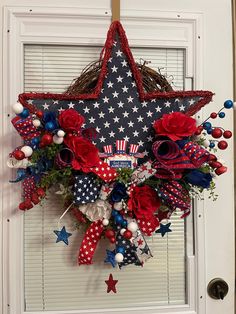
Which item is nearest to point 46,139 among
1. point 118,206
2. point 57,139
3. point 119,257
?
point 57,139

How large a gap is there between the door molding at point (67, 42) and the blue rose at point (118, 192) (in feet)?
0.97

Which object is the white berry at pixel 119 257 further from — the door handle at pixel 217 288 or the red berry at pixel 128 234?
the door handle at pixel 217 288

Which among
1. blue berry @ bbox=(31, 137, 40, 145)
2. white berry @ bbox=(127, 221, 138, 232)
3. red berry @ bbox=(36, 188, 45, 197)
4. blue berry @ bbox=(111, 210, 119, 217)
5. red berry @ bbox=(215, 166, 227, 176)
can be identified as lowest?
white berry @ bbox=(127, 221, 138, 232)

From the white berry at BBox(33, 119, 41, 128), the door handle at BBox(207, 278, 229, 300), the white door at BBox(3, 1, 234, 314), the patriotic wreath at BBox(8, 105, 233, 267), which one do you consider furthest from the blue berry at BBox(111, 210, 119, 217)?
the door handle at BBox(207, 278, 229, 300)

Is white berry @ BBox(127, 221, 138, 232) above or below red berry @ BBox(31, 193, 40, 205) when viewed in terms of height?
below

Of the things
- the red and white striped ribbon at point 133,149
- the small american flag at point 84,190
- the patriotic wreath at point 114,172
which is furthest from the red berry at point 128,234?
the red and white striped ribbon at point 133,149

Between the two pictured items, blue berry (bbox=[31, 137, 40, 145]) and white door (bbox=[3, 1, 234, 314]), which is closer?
blue berry (bbox=[31, 137, 40, 145])

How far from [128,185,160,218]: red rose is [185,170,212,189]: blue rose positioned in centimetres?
12

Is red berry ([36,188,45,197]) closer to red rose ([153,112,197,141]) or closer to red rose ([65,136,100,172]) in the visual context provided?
red rose ([65,136,100,172])

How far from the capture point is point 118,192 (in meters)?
0.92

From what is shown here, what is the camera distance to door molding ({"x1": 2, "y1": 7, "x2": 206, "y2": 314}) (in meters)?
1.03

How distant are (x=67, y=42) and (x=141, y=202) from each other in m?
0.55

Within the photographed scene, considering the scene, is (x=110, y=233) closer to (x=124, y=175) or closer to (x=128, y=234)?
(x=128, y=234)

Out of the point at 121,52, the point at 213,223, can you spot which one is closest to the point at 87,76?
the point at 121,52
